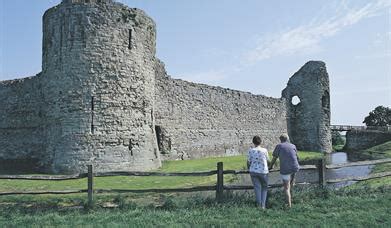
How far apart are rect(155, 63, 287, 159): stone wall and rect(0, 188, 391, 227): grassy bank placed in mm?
13909

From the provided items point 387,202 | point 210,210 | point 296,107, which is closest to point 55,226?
point 210,210

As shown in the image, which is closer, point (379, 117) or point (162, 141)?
point (162, 141)

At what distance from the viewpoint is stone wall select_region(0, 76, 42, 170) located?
22.0 m

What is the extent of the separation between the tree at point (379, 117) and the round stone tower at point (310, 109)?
121ft

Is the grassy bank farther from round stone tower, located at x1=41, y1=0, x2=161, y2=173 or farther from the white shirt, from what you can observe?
round stone tower, located at x1=41, y1=0, x2=161, y2=173

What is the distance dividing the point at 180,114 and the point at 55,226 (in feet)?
60.1

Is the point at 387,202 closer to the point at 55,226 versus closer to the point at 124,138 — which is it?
the point at 55,226

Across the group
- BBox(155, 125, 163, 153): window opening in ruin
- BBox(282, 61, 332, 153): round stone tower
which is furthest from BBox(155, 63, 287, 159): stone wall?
BBox(282, 61, 332, 153): round stone tower

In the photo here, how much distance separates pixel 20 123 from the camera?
23.2 metres

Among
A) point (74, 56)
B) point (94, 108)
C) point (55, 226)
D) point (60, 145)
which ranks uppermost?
point (74, 56)

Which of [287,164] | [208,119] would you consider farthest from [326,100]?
[287,164]

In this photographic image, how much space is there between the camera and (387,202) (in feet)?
32.8

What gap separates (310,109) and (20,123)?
2807 centimetres

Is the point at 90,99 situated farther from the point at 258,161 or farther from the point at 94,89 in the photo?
the point at 258,161
